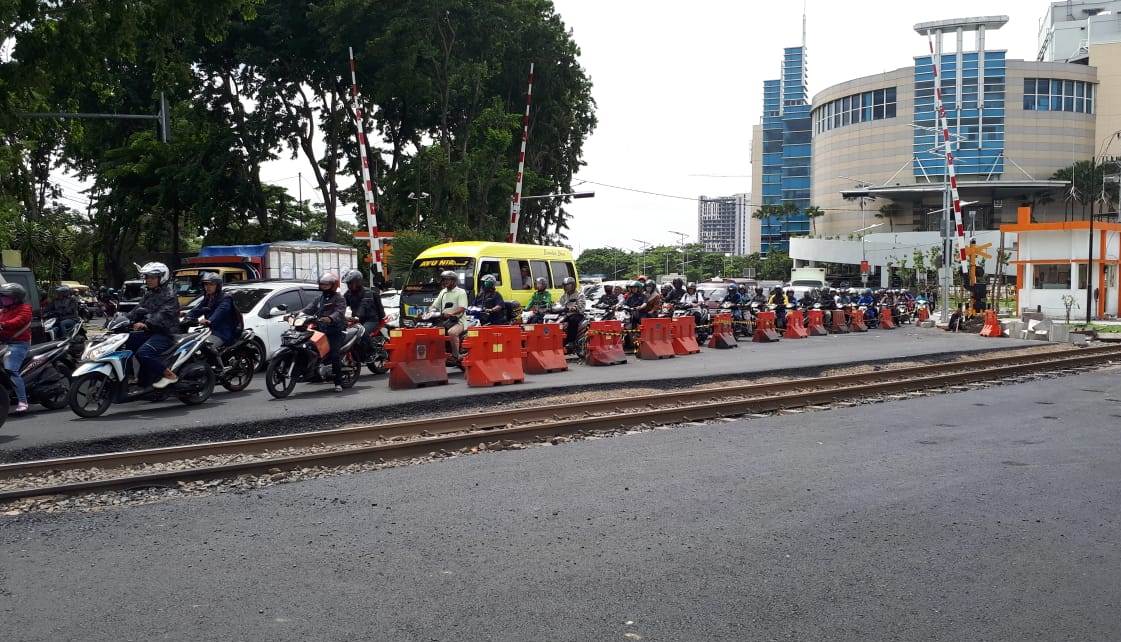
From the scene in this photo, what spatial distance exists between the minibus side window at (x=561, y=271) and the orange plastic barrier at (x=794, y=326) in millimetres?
8082

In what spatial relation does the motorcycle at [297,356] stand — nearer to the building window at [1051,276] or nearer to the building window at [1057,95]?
the building window at [1051,276]

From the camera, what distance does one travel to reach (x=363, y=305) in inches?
520

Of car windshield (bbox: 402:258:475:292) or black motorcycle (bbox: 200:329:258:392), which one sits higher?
car windshield (bbox: 402:258:475:292)

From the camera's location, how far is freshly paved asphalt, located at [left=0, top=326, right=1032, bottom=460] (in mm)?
8961

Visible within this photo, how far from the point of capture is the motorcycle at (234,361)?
11.2m

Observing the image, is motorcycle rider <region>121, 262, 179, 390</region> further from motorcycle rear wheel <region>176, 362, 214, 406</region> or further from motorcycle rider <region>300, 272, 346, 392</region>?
motorcycle rider <region>300, 272, 346, 392</region>

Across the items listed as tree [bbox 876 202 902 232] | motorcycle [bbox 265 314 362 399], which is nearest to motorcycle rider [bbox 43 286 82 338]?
motorcycle [bbox 265 314 362 399]

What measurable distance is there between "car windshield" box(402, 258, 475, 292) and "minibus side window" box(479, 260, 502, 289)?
25 centimetres

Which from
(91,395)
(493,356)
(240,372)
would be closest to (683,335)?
A: (493,356)

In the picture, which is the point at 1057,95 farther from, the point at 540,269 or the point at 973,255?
the point at 540,269

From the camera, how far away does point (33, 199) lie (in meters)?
39.6

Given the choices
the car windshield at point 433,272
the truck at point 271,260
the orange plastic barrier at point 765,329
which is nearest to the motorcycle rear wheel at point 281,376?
the car windshield at point 433,272

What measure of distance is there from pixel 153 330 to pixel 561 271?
10608mm

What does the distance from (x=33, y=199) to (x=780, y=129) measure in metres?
118
